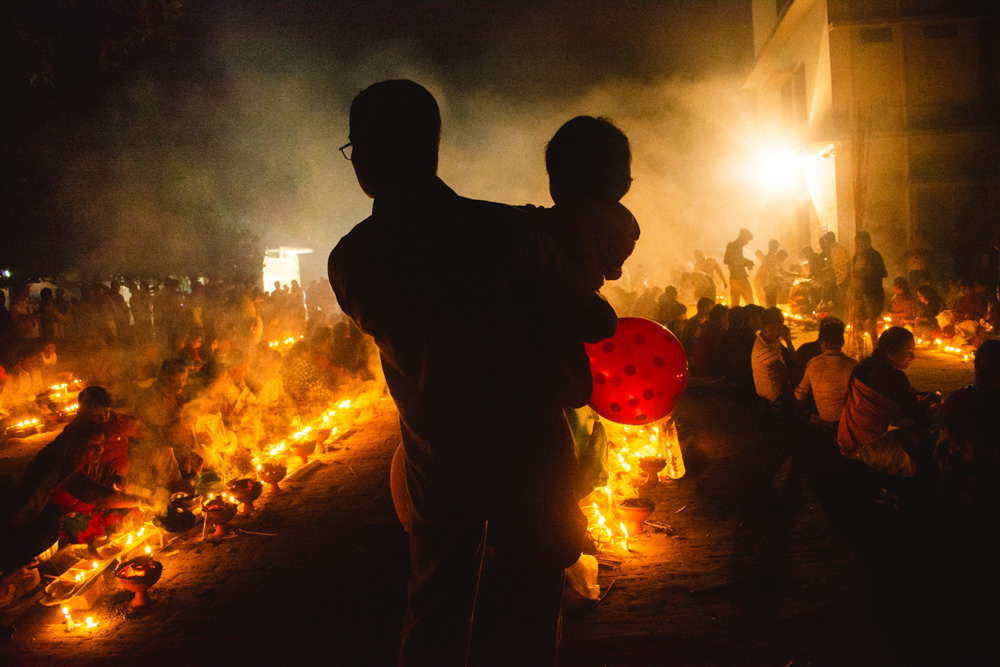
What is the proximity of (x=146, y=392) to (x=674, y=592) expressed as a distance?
520 centimetres

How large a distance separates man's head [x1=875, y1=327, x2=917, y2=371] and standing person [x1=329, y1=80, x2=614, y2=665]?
452cm

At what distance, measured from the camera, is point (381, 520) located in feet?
16.7

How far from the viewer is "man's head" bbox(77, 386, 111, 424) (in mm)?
4543

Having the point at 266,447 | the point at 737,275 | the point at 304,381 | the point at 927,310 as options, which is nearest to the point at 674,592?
the point at 266,447

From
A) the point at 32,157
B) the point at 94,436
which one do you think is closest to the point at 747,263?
the point at 94,436

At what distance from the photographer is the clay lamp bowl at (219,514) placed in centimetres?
498

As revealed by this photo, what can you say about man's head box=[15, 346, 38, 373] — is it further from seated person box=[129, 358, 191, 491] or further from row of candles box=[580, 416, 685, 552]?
row of candles box=[580, 416, 685, 552]

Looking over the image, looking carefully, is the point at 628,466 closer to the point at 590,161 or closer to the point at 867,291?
the point at 590,161

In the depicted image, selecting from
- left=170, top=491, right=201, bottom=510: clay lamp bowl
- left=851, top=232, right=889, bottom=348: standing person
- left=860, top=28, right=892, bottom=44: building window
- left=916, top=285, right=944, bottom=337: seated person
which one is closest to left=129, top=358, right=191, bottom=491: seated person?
left=170, top=491, right=201, bottom=510: clay lamp bowl

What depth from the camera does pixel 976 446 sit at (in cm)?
378

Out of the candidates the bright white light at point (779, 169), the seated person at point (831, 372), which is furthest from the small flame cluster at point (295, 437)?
the bright white light at point (779, 169)

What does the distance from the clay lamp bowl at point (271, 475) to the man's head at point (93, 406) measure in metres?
1.65

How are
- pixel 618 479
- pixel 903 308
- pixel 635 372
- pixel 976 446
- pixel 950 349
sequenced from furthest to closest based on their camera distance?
pixel 903 308
pixel 950 349
pixel 618 479
pixel 976 446
pixel 635 372

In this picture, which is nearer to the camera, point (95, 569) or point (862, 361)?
point (95, 569)
